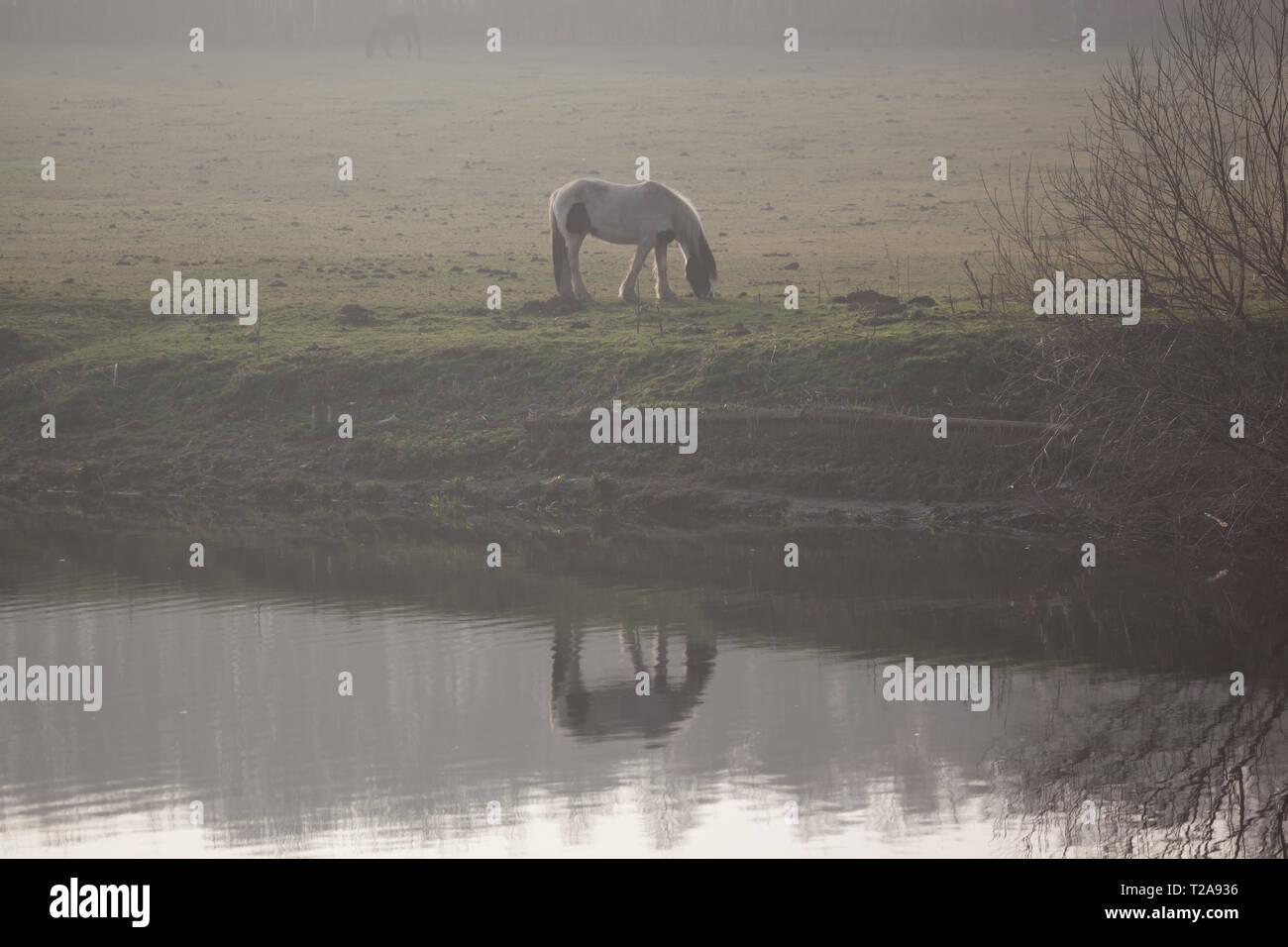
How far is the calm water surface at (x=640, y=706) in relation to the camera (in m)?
10.1

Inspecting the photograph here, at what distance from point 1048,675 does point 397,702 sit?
211 inches

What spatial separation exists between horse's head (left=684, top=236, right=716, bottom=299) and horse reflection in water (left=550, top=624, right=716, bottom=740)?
13.4 meters

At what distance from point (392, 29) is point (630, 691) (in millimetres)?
65128

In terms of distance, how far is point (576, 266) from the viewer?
28391 millimetres

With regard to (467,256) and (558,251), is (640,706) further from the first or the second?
(467,256)

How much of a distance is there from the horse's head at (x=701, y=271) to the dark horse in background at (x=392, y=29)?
48.6m

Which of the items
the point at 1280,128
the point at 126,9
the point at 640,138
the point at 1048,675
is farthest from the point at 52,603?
the point at 126,9

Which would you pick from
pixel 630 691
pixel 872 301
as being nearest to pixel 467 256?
pixel 872 301

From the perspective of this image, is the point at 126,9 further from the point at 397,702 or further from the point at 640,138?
the point at 397,702

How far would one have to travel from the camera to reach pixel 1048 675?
13.4 meters

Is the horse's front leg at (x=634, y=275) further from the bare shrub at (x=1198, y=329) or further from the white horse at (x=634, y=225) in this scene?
the bare shrub at (x=1198, y=329)

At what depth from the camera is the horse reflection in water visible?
1248 centimetres

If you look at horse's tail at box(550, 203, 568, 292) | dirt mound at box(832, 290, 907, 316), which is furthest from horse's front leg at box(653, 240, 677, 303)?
dirt mound at box(832, 290, 907, 316)

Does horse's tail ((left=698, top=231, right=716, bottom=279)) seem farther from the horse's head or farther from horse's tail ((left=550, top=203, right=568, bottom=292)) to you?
horse's tail ((left=550, top=203, right=568, bottom=292))
